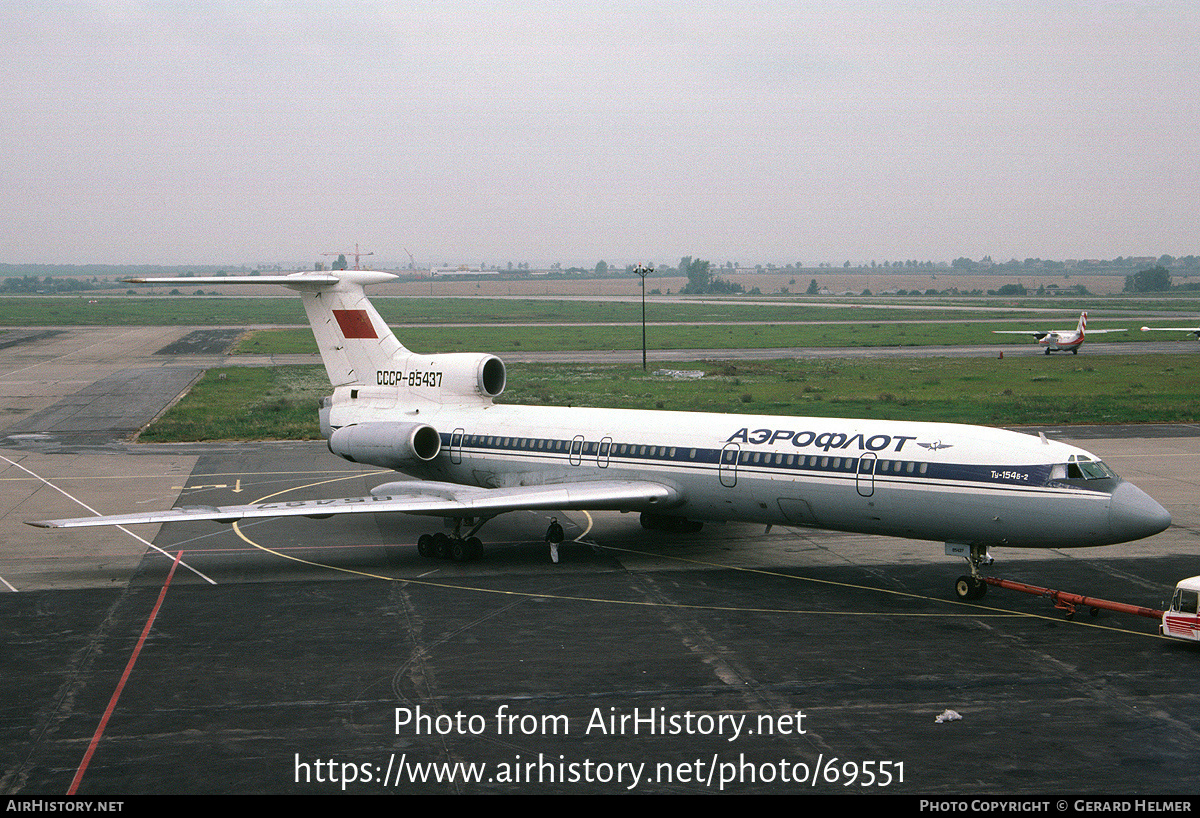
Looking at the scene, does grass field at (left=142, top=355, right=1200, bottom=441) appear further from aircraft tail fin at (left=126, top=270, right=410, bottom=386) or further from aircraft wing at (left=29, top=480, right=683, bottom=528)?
aircraft wing at (left=29, top=480, right=683, bottom=528)

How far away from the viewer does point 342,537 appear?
98.7ft

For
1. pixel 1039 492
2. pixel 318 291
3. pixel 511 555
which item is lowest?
pixel 511 555

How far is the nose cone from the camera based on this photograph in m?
21.1

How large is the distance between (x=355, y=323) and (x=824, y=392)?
3565 cm

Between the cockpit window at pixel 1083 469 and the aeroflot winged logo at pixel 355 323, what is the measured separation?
20.2 meters

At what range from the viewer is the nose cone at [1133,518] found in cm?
2109

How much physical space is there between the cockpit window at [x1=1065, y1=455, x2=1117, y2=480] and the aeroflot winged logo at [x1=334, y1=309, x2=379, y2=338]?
2022 cm

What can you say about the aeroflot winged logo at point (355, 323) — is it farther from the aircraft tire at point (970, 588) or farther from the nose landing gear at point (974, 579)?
the aircraft tire at point (970, 588)

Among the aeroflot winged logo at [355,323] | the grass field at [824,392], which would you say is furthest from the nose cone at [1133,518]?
the grass field at [824,392]

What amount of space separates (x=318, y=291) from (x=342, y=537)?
7.98 metres
